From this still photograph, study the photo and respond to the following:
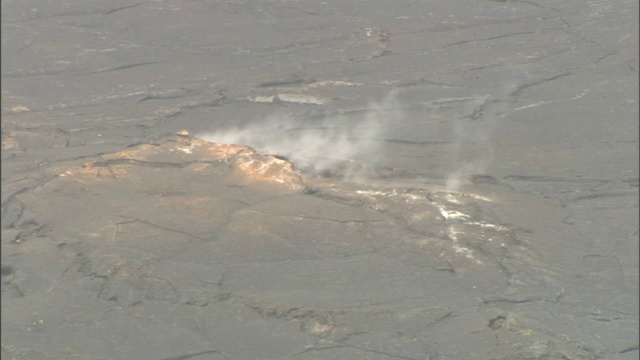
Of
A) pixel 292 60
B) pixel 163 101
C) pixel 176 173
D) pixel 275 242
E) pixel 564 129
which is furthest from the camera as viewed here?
pixel 292 60

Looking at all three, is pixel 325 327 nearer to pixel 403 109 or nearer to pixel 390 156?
pixel 390 156

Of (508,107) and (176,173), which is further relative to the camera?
(508,107)

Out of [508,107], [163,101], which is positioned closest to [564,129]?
[508,107]

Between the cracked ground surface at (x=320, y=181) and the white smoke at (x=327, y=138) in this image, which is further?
the white smoke at (x=327, y=138)

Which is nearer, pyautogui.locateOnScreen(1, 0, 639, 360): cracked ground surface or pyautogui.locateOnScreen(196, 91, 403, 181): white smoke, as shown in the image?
pyautogui.locateOnScreen(1, 0, 639, 360): cracked ground surface

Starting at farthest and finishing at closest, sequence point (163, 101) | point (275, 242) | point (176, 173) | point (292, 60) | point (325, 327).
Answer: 1. point (292, 60)
2. point (163, 101)
3. point (176, 173)
4. point (275, 242)
5. point (325, 327)
